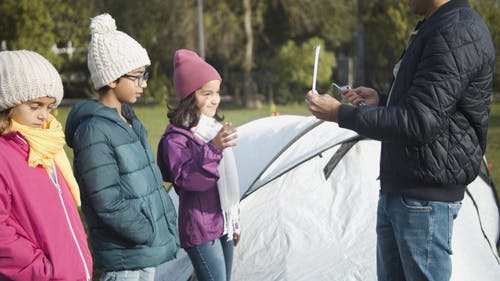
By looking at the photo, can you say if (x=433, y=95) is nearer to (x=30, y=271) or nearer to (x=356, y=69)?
(x=30, y=271)

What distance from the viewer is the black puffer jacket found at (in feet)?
6.84

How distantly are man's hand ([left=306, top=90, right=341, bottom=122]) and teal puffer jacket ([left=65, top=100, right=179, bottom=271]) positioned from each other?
674 mm

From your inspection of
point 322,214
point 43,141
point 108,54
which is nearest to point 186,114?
point 108,54

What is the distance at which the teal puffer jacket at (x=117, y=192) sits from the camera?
2273 mm

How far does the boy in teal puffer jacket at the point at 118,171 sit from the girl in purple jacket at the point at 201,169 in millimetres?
394

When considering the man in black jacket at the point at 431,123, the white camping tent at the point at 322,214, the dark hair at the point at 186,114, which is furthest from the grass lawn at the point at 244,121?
the man in black jacket at the point at 431,123

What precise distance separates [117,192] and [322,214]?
6.12 ft

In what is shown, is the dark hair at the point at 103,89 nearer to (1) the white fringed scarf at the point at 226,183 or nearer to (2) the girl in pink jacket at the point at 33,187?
(2) the girl in pink jacket at the point at 33,187

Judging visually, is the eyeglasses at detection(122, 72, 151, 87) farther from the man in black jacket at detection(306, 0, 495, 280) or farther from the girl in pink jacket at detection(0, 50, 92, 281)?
the man in black jacket at detection(306, 0, 495, 280)

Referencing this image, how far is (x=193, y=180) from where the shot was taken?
9.50 ft

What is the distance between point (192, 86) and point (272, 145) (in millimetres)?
1389

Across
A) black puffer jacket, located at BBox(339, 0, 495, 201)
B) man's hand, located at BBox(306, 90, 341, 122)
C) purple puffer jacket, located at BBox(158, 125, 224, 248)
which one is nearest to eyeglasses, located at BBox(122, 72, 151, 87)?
purple puffer jacket, located at BBox(158, 125, 224, 248)

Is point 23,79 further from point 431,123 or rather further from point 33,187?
point 431,123

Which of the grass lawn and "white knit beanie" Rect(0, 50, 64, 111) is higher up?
"white knit beanie" Rect(0, 50, 64, 111)
